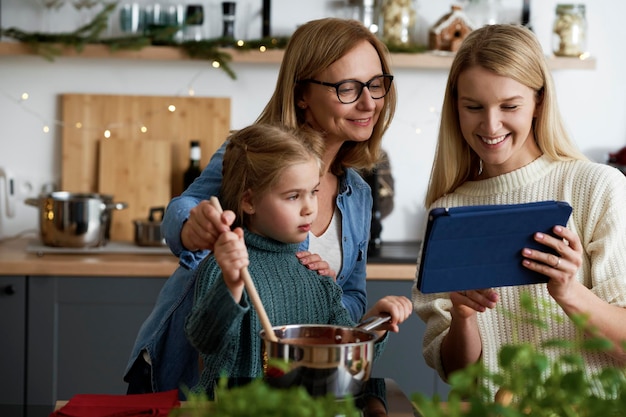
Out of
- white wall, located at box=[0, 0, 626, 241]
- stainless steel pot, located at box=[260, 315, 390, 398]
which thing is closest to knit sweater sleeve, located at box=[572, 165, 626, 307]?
stainless steel pot, located at box=[260, 315, 390, 398]

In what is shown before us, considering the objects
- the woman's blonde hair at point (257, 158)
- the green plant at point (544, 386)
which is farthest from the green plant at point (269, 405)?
the woman's blonde hair at point (257, 158)

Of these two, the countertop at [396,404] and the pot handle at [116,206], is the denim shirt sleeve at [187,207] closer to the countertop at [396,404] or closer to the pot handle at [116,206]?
the countertop at [396,404]

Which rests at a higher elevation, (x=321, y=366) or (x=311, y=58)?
(x=311, y=58)

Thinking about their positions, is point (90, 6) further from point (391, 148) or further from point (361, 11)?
point (391, 148)

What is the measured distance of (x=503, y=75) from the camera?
159 centimetres

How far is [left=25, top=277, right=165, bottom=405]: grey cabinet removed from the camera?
9.32 ft

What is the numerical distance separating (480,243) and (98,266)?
1.82m

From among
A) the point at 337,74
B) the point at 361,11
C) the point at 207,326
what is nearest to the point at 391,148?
the point at 361,11

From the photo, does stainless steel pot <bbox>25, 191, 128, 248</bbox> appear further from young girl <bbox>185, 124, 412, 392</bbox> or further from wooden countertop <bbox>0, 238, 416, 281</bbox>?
young girl <bbox>185, 124, 412, 392</bbox>

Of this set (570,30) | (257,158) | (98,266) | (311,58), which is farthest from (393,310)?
(570,30)

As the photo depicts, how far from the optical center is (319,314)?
1.57 m

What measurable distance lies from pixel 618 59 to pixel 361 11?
102 cm

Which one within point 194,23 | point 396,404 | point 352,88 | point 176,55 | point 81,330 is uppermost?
point 194,23

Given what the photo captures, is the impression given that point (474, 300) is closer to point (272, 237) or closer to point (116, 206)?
point (272, 237)
